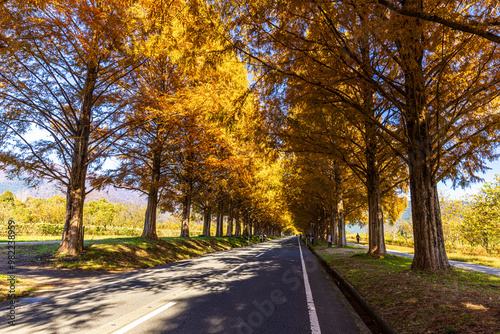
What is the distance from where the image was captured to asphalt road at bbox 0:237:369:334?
3.81 meters

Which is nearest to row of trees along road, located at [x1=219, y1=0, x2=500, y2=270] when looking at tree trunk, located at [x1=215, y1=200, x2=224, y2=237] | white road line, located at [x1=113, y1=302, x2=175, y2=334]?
white road line, located at [x1=113, y1=302, x2=175, y2=334]

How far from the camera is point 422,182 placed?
6.87 m

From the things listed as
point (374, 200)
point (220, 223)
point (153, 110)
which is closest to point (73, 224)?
point (153, 110)

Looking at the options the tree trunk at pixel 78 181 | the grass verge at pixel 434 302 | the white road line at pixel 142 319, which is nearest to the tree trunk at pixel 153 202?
the tree trunk at pixel 78 181

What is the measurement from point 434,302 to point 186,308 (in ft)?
14.1

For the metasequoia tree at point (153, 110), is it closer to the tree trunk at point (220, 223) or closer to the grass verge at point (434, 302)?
the grass verge at point (434, 302)

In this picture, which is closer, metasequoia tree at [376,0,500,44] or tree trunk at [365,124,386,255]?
metasequoia tree at [376,0,500,44]

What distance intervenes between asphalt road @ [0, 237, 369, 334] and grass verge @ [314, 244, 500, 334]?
2.10 ft

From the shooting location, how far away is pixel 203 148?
1655 cm

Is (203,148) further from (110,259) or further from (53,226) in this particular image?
(53,226)

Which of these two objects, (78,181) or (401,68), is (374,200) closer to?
(401,68)

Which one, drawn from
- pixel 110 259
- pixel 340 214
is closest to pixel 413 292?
pixel 110 259

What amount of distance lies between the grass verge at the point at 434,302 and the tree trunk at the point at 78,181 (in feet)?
33.8

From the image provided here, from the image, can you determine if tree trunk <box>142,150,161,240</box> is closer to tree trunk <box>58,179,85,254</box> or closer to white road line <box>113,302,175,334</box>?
tree trunk <box>58,179,85,254</box>
